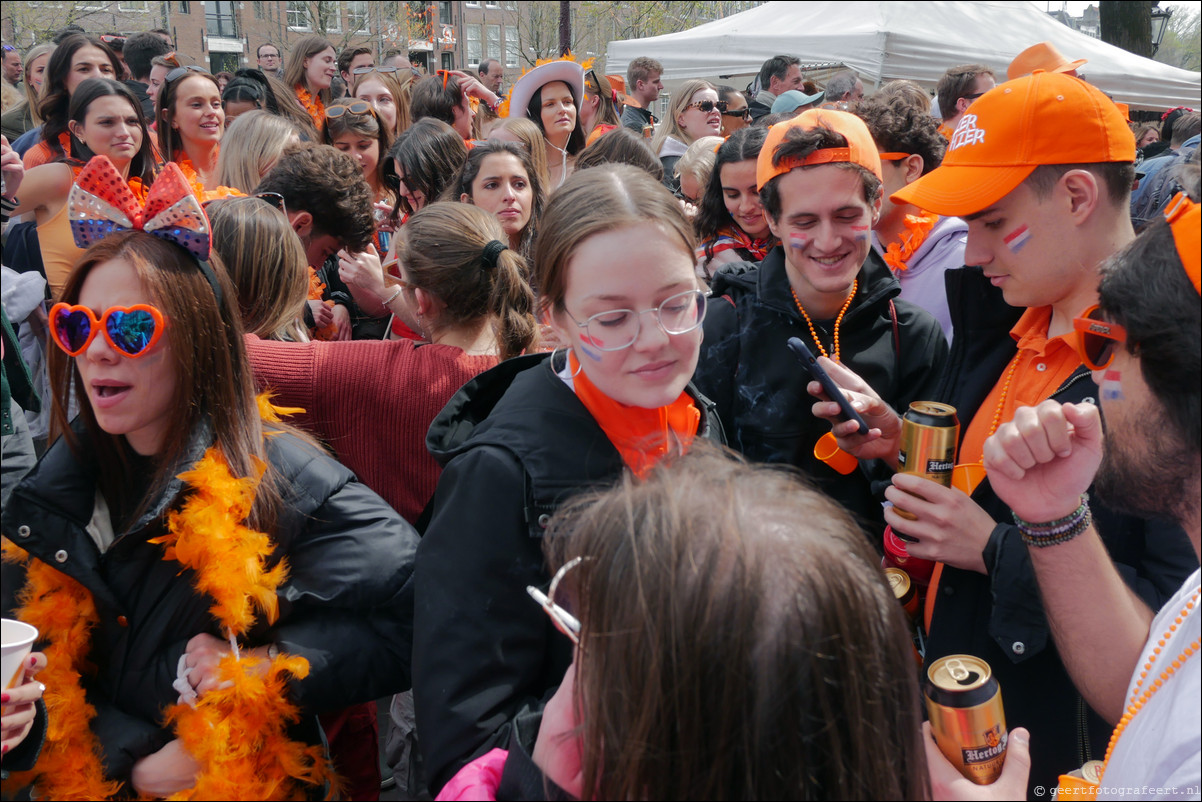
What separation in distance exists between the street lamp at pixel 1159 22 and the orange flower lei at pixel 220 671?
1700 centimetres

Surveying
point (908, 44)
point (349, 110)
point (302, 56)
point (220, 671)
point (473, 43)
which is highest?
point (473, 43)

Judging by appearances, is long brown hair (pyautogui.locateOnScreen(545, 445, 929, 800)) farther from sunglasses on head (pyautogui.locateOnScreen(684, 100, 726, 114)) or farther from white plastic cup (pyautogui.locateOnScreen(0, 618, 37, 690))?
sunglasses on head (pyautogui.locateOnScreen(684, 100, 726, 114))

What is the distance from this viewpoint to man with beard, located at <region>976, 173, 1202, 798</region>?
1.21 m

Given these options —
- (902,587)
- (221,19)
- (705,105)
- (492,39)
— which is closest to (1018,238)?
(902,587)

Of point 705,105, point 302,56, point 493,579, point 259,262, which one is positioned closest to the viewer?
point 493,579

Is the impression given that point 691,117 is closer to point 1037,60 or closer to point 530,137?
point 530,137

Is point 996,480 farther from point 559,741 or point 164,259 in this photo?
point 164,259

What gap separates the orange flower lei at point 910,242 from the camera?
3.41 meters

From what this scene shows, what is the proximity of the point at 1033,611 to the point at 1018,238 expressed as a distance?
882 millimetres

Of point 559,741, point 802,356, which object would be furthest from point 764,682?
point 802,356

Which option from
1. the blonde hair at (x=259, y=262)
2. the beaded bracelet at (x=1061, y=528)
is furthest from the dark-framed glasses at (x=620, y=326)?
the blonde hair at (x=259, y=262)

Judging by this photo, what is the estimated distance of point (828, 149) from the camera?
2.45 metres

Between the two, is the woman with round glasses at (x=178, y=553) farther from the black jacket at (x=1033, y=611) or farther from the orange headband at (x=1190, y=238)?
the orange headband at (x=1190, y=238)

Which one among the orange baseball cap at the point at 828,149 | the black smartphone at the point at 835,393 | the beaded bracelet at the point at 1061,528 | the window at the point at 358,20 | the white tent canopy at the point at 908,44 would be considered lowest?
the beaded bracelet at the point at 1061,528
